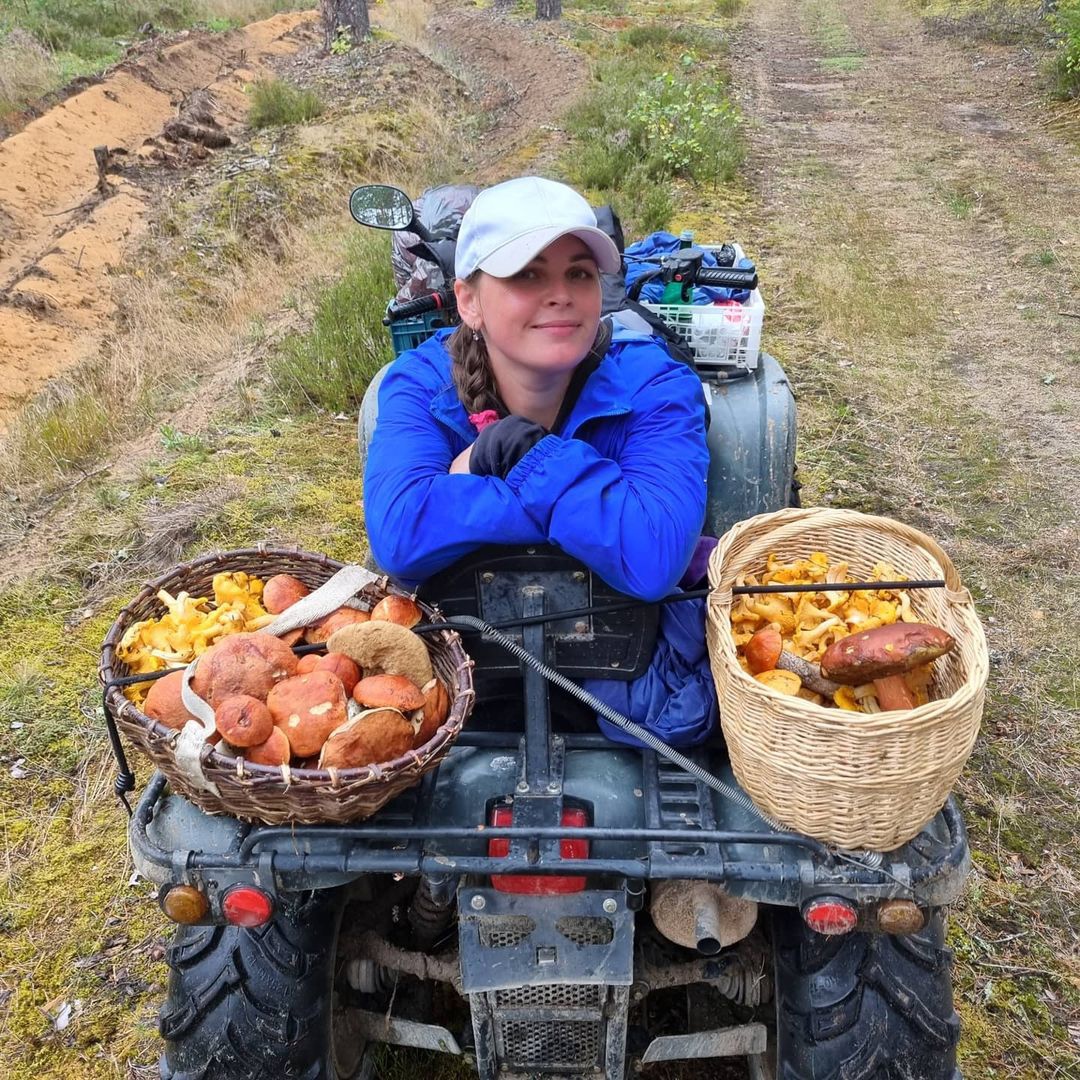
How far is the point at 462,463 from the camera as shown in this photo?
2.08 m

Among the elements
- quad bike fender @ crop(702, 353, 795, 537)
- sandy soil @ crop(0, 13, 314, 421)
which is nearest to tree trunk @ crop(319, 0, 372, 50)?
sandy soil @ crop(0, 13, 314, 421)

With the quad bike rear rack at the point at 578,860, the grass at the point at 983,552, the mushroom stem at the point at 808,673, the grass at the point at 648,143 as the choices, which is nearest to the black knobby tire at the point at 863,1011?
the quad bike rear rack at the point at 578,860

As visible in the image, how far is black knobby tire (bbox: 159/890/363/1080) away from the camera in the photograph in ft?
6.49

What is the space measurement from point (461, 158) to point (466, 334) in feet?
33.5

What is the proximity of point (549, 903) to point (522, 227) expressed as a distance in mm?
1444

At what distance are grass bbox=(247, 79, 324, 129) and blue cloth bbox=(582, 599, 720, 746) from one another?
12.8 meters

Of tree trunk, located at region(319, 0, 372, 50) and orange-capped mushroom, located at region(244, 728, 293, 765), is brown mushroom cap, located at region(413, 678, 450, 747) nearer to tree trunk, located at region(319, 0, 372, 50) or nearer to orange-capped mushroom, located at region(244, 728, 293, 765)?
orange-capped mushroom, located at region(244, 728, 293, 765)

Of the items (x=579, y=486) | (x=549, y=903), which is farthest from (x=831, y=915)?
(x=579, y=486)

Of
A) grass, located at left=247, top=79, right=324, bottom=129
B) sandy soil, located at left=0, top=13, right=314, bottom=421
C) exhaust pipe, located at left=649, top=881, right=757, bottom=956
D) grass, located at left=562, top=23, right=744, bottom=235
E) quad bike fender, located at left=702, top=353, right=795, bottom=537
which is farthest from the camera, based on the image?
grass, located at left=247, top=79, right=324, bottom=129

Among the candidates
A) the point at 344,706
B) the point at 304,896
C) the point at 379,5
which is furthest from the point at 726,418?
the point at 379,5

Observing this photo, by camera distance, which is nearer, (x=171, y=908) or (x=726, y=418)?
(x=171, y=908)

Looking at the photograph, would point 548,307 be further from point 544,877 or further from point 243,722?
point 544,877

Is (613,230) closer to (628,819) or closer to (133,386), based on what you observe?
(628,819)

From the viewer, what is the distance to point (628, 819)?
1.82 m
